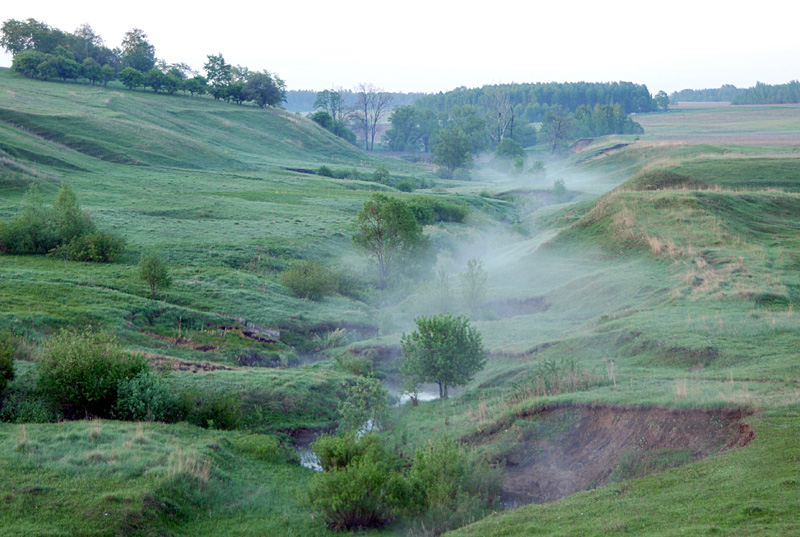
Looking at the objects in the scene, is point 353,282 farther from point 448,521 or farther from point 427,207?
point 448,521

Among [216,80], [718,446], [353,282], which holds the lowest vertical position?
[353,282]

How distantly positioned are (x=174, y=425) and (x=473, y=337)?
10.4 m

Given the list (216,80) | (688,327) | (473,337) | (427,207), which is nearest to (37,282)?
(473,337)

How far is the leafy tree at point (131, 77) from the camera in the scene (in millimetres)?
117844

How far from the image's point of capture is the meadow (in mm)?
11180

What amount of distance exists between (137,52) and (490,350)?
5437 inches

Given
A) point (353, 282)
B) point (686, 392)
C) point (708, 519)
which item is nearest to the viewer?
point (708, 519)

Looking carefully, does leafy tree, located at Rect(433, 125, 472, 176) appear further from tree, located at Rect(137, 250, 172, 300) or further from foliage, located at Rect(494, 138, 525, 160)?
tree, located at Rect(137, 250, 172, 300)

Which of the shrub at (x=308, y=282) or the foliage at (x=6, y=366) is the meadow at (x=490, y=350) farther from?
the shrub at (x=308, y=282)

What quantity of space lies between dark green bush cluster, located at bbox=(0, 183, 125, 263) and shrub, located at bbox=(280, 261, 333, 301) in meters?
10.6

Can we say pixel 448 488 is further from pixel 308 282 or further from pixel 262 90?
pixel 262 90

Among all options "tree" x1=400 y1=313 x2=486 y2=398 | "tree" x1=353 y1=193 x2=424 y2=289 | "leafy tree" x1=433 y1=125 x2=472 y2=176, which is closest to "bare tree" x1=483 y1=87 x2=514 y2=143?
"leafy tree" x1=433 y1=125 x2=472 y2=176

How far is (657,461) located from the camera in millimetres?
12461

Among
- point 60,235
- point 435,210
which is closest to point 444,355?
point 60,235
